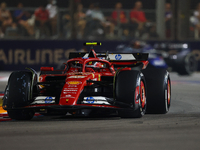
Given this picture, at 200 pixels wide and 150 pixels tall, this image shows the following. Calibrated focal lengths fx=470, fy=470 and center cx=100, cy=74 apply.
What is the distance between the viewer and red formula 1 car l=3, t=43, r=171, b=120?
261 inches

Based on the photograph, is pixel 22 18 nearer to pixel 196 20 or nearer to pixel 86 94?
pixel 196 20

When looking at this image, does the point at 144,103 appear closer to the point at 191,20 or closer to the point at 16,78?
the point at 16,78

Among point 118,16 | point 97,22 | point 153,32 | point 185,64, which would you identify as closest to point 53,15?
point 97,22

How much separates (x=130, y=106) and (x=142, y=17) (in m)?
15.3

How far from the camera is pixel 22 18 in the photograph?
21.4m

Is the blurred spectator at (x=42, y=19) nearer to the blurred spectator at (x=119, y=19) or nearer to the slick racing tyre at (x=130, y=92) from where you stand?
the blurred spectator at (x=119, y=19)

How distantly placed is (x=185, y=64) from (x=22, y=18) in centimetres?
782

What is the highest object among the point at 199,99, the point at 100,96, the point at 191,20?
the point at 191,20

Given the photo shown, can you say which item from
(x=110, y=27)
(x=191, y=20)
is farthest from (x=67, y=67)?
(x=191, y=20)

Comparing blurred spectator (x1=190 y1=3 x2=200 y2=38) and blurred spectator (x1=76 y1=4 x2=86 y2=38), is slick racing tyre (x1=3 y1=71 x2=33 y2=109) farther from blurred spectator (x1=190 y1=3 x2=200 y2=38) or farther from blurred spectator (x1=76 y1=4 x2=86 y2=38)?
blurred spectator (x1=190 y1=3 x2=200 y2=38)

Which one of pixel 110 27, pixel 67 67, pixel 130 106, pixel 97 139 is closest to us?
pixel 97 139

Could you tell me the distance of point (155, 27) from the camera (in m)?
21.9

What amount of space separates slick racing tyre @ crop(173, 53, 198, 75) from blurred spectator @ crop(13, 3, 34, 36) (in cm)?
710

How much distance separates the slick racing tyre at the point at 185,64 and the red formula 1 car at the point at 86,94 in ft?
35.4
